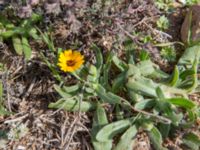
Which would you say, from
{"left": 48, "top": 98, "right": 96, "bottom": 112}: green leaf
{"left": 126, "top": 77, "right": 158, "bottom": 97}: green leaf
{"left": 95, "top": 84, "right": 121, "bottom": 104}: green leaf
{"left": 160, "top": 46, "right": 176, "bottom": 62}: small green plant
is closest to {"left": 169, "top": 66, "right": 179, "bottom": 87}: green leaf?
{"left": 126, "top": 77, "right": 158, "bottom": 97}: green leaf

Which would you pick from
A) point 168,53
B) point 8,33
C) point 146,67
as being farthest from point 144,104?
point 8,33

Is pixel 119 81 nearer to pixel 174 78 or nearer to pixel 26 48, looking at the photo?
pixel 174 78

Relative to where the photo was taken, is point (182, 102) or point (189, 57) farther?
point (189, 57)

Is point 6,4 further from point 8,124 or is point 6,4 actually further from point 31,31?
point 8,124

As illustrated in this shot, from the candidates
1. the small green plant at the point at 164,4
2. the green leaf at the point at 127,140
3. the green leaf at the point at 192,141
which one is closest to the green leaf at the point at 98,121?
the green leaf at the point at 127,140

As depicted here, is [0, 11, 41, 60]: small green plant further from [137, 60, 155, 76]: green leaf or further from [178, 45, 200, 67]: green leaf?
[178, 45, 200, 67]: green leaf

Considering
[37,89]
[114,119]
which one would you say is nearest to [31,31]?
[37,89]
